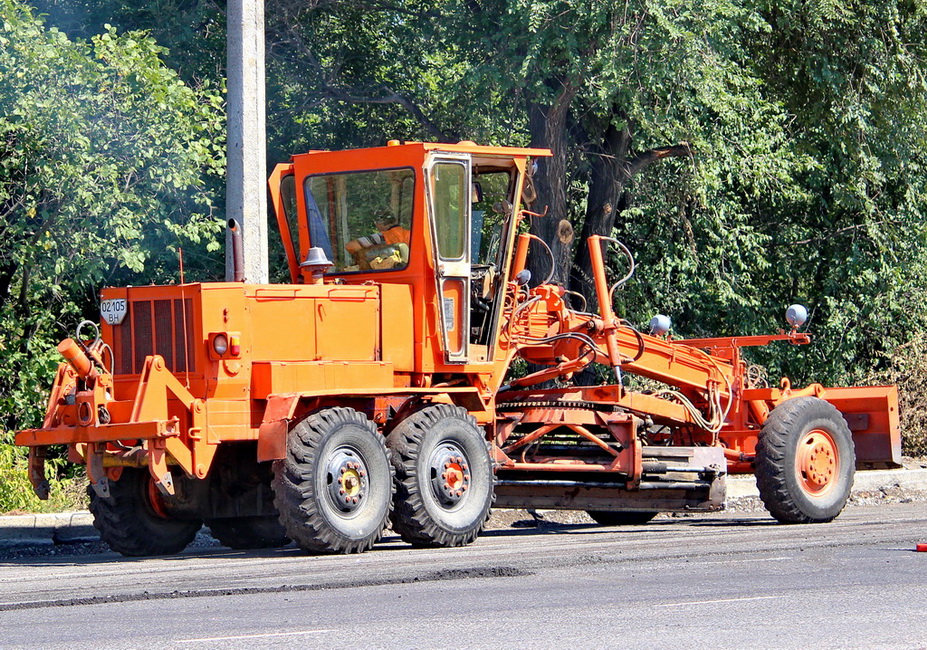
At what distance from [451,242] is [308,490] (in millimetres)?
2783

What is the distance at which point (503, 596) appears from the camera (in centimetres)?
837

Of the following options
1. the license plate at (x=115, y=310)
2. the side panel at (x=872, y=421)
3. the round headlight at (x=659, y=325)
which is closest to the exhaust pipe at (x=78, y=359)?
the license plate at (x=115, y=310)

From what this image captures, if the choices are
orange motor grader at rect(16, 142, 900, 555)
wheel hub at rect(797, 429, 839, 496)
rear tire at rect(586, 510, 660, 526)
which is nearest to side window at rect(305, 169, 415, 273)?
orange motor grader at rect(16, 142, 900, 555)

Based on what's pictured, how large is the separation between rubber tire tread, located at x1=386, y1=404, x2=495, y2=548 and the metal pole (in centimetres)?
250

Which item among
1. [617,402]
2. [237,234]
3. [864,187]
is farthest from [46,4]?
[864,187]

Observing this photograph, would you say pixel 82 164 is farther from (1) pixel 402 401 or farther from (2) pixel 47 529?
(1) pixel 402 401

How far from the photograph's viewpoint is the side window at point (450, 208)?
12.5 metres

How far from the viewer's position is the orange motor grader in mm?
11148

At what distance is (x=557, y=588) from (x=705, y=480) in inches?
203

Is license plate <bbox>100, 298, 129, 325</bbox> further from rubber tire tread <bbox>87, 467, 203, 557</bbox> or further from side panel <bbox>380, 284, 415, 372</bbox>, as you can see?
side panel <bbox>380, 284, 415, 372</bbox>

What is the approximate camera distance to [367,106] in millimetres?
20531

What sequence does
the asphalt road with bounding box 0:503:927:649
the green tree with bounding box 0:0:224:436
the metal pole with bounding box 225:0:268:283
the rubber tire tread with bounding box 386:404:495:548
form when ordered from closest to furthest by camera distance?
the asphalt road with bounding box 0:503:927:649
the rubber tire tread with bounding box 386:404:495:548
the metal pole with bounding box 225:0:268:283
the green tree with bounding box 0:0:224:436

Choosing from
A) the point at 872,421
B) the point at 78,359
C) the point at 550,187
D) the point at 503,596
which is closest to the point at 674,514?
the point at 872,421

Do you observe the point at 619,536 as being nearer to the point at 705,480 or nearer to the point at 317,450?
the point at 705,480
